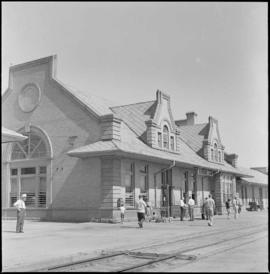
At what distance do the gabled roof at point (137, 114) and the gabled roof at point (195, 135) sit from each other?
968 centimetres

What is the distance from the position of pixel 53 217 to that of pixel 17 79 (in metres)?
9.86

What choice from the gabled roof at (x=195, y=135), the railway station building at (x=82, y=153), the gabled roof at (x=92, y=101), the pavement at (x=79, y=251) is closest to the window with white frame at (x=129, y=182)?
the railway station building at (x=82, y=153)

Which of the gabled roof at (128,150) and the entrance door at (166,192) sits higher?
the gabled roof at (128,150)

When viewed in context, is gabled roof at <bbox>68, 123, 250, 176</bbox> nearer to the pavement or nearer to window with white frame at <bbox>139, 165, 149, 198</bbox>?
window with white frame at <bbox>139, 165, 149, 198</bbox>

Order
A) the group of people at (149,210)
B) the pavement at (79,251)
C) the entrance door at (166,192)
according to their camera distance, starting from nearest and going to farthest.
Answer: the pavement at (79,251) < the group of people at (149,210) < the entrance door at (166,192)

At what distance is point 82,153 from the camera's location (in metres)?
24.5

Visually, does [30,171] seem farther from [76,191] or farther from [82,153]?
[82,153]

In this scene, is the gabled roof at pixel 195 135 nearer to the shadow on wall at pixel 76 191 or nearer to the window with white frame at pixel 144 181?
the window with white frame at pixel 144 181

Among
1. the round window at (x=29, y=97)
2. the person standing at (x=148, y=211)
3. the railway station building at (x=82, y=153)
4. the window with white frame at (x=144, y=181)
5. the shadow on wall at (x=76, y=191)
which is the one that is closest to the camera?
the railway station building at (x=82, y=153)

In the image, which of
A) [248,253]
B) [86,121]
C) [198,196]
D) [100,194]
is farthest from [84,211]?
[248,253]

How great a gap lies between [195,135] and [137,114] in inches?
451

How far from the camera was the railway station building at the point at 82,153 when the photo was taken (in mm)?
25156

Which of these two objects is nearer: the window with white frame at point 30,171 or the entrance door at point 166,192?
the window with white frame at point 30,171

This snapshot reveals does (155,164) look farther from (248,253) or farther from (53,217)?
(248,253)
